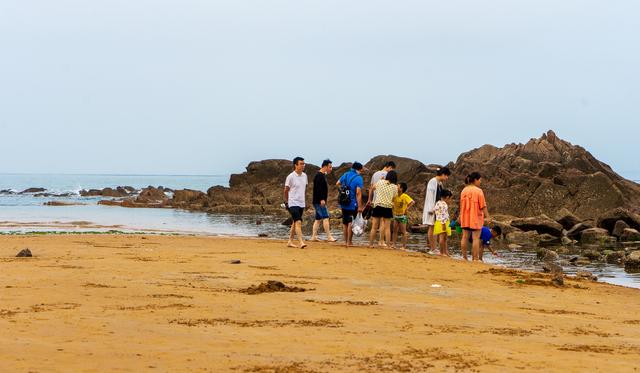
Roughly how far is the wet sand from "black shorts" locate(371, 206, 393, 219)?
343 cm

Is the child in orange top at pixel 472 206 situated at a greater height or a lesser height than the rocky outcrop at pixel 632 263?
greater

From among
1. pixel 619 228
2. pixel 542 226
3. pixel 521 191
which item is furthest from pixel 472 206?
pixel 521 191

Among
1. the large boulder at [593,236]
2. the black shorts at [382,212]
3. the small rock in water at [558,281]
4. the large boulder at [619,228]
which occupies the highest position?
the black shorts at [382,212]

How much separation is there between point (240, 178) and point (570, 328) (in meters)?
51.5

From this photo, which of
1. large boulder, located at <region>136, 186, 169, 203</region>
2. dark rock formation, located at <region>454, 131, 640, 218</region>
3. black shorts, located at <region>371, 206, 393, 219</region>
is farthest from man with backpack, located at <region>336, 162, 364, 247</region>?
large boulder, located at <region>136, 186, 169, 203</region>

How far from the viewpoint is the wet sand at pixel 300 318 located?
605 cm

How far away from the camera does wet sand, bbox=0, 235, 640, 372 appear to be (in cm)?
605

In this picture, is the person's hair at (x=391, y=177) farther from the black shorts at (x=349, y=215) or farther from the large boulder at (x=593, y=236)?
the large boulder at (x=593, y=236)

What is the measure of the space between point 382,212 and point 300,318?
949 cm

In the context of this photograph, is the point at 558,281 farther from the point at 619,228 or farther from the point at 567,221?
the point at 567,221

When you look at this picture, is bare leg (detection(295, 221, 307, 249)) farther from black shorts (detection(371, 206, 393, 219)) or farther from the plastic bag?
black shorts (detection(371, 206, 393, 219))

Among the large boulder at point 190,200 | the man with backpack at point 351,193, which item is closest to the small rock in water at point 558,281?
the man with backpack at point 351,193

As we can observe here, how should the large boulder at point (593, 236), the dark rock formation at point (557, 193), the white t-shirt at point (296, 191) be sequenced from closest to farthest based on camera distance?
the white t-shirt at point (296, 191), the large boulder at point (593, 236), the dark rock formation at point (557, 193)

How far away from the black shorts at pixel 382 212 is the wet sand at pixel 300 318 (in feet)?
11.3
